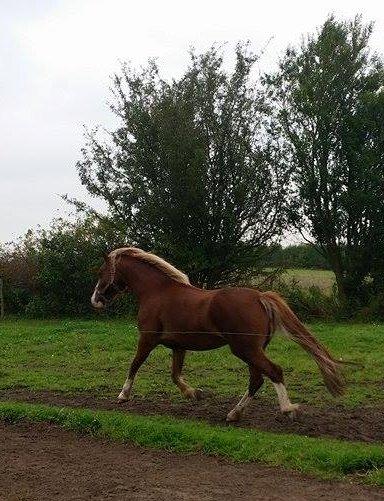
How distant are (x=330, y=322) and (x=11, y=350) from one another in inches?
397

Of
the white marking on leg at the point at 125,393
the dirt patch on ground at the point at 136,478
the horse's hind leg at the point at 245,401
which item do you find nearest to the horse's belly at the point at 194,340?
the horse's hind leg at the point at 245,401

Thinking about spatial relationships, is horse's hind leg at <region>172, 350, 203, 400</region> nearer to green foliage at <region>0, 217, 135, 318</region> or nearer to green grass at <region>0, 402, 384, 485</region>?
green grass at <region>0, 402, 384, 485</region>

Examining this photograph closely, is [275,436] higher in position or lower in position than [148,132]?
lower

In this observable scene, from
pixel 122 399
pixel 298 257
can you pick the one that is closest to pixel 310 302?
pixel 298 257

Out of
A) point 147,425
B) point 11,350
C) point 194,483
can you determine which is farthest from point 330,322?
point 194,483

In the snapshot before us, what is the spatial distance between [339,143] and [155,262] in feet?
45.0

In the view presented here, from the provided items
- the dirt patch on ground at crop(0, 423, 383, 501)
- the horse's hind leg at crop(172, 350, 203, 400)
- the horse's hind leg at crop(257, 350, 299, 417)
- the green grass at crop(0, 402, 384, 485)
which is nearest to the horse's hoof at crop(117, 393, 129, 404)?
the green grass at crop(0, 402, 384, 485)

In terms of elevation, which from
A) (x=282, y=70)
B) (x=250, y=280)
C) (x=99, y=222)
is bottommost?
(x=250, y=280)

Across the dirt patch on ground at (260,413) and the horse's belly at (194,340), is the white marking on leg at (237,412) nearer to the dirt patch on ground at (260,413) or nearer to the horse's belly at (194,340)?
the dirt patch on ground at (260,413)

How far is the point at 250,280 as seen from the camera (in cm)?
2239

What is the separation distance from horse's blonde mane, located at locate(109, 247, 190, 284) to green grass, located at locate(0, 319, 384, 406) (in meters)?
1.88

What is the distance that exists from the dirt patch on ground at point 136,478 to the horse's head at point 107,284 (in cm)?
293

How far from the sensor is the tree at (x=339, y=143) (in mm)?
21375

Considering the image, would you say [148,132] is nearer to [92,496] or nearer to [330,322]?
[330,322]
